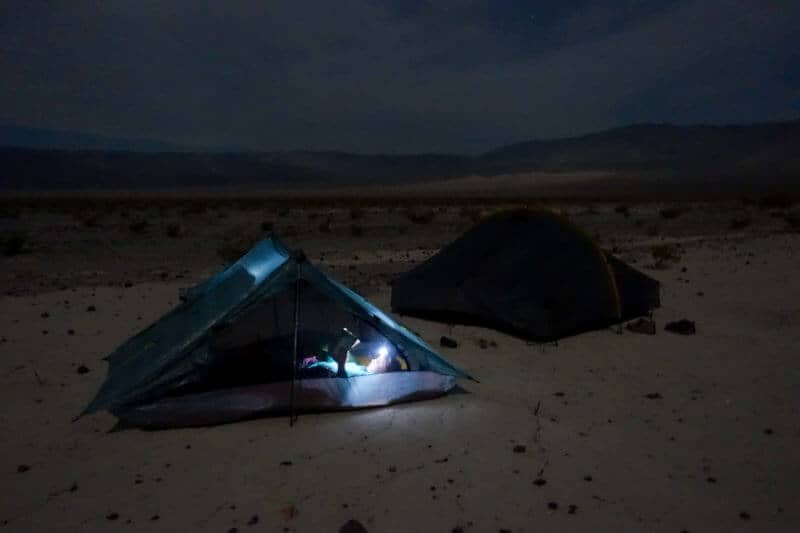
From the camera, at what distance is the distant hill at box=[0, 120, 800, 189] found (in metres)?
92.9

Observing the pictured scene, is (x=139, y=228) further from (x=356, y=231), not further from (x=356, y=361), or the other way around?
(x=356, y=361)

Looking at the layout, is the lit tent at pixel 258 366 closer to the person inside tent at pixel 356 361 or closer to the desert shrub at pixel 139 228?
the person inside tent at pixel 356 361

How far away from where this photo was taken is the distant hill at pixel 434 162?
92938mm

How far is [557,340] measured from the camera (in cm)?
804

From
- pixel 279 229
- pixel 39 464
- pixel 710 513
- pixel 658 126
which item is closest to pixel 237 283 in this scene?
pixel 39 464

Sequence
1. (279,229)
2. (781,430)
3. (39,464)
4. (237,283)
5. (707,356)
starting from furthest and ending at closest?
(279,229), (707,356), (237,283), (781,430), (39,464)

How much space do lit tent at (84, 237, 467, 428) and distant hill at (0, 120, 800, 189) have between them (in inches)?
3426

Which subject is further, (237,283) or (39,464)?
(237,283)

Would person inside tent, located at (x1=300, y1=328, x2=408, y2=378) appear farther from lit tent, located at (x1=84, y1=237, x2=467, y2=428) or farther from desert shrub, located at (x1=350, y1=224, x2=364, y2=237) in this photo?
desert shrub, located at (x1=350, y1=224, x2=364, y2=237)

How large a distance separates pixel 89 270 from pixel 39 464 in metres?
11.0

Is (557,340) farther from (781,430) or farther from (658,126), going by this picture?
(658,126)

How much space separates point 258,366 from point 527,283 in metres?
3.71

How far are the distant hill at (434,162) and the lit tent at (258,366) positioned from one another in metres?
87.0

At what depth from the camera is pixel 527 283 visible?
817 centimetres
